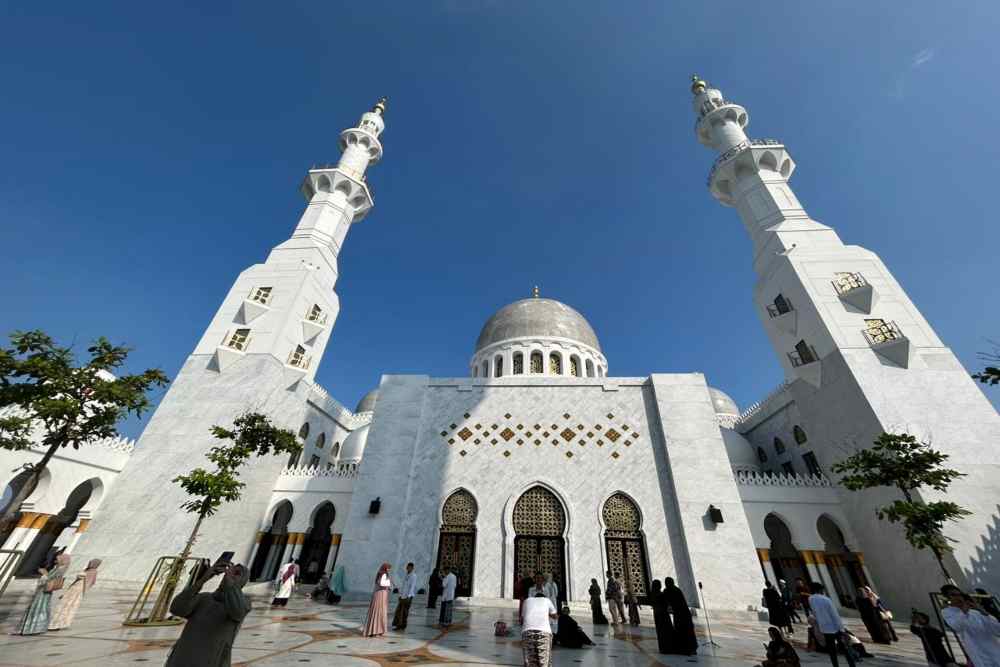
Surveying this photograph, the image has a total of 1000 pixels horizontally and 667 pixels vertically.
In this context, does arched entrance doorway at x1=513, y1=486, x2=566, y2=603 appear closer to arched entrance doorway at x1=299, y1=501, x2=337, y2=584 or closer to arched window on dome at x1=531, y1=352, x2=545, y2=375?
arched window on dome at x1=531, y1=352, x2=545, y2=375

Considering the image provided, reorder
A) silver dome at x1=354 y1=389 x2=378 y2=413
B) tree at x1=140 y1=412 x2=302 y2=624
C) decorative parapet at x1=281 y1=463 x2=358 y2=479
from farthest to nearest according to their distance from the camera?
silver dome at x1=354 y1=389 x2=378 y2=413
decorative parapet at x1=281 y1=463 x2=358 y2=479
tree at x1=140 y1=412 x2=302 y2=624

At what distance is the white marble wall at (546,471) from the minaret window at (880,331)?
227 inches

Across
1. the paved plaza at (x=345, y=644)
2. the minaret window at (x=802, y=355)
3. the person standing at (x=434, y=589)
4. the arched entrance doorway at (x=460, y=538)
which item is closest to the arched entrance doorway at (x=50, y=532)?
the paved plaza at (x=345, y=644)

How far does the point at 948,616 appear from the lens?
520 centimetres

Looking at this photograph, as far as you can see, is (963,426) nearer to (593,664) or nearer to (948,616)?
(948,616)

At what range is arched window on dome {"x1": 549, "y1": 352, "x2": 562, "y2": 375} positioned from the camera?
20.3m

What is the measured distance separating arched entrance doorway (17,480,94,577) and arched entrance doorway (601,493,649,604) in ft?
60.5

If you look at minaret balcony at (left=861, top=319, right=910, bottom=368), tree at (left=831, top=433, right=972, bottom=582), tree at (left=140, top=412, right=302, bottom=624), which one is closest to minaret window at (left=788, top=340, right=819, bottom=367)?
minaret balcony at (left=861, top=319, right=910, bottom=368)

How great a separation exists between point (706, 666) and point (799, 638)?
5.13 m

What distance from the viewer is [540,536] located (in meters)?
12.7

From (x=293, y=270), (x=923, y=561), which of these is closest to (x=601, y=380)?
(x=923, y=561)

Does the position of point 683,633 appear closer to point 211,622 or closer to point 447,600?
point 447,600

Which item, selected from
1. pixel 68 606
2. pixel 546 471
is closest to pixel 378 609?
pixel 68 606

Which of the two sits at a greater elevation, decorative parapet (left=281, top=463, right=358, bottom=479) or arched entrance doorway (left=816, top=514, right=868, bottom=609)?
decorative parapet (left=281, top=463, right=358, bottom=479)
